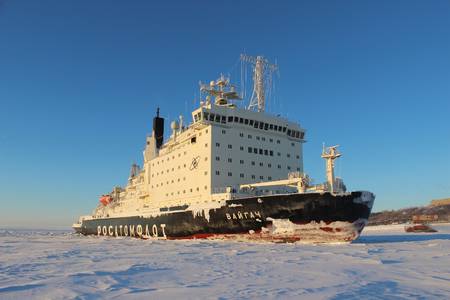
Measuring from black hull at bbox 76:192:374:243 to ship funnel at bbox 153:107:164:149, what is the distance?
1549 centimetres

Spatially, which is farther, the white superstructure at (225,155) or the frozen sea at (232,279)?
the white superstructure at (225,155)

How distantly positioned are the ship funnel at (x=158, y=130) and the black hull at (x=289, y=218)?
1549 centimetres

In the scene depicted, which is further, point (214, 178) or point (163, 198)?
point (163, 198)

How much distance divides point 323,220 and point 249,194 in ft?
16.3

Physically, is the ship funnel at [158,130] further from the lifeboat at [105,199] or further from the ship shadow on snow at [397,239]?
the ship shadow on snow at [397,239]

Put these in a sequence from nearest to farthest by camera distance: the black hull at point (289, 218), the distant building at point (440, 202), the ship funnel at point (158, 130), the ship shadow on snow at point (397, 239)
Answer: the black hull at point (289, 218), the ship shadow on snow at point (397, 239), the ship funnel at point (158, 130), the distant building at point (440, 202)

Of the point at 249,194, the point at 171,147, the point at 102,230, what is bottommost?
the point at 102,230

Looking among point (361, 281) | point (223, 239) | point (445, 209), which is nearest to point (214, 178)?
point (223, 239)

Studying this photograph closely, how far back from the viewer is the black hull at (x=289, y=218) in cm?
1630

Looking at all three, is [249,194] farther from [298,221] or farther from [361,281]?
Result: [361,281]

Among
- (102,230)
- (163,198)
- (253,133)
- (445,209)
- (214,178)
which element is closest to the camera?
(214,178)

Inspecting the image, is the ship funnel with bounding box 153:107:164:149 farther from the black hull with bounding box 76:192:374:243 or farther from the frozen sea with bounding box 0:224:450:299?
the frozen sea with bounding box 0:224:450:299

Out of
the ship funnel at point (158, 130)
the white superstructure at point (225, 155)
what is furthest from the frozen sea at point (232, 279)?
the ship funnel at point (158, 130)

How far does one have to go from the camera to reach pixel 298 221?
16.8 m
